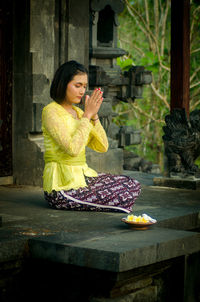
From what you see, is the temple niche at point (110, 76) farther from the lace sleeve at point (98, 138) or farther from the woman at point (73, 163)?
the woman at point (73, 163)

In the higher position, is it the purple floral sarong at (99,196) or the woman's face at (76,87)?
the woman's face at (76,87)

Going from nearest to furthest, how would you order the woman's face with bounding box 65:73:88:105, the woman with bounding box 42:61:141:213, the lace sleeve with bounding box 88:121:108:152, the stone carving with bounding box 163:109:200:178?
the woman with bounding box 42:61:141:213, the woman's face with bounding box 65:73:88:105, the lace sleeve with bounding box 88:121:108:152, the stone carving with bounding box 163:109:200:178

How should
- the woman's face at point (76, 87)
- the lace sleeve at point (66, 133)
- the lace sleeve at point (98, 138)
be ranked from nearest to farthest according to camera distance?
the lace sleeve at point (66, 133), the woman's face at point (76, 87), the lace sleeve at point (98, 138)

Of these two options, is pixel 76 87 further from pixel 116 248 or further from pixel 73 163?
pixel 116 248

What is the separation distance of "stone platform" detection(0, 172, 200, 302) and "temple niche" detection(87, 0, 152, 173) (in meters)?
3.19

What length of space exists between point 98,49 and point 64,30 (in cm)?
86

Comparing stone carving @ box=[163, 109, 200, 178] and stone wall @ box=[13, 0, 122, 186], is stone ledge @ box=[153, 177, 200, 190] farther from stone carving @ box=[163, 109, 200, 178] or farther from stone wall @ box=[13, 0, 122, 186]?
stone wall @ box=[13, 0, 122, 186]

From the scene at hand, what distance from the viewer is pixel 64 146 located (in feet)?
17.4

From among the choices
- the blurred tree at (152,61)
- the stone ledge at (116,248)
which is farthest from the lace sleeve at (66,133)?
the blurred tree at (152,61)

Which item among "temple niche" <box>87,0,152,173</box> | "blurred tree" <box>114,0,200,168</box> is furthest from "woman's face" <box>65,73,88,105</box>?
"blurred tree" <box>114,0,200,168</box>

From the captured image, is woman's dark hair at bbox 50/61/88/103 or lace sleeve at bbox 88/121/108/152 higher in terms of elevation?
woman's dark hair at bbox 50/61/88/103

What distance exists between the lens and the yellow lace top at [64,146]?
5316mm

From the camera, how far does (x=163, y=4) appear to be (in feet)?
51.2

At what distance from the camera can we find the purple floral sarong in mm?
5461
